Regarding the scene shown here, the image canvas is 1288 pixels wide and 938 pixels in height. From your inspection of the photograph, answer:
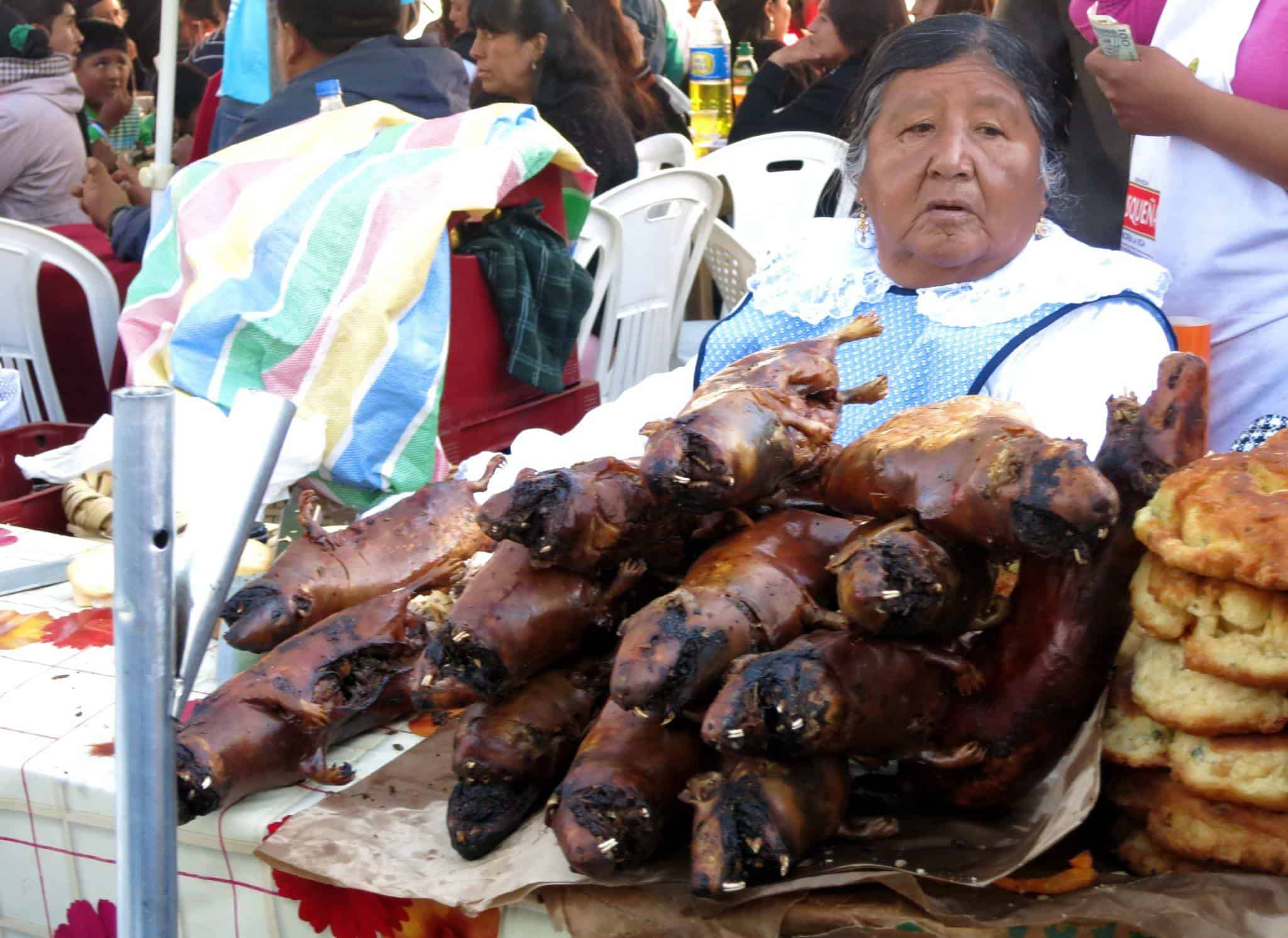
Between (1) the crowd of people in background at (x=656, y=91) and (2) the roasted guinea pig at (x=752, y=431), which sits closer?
(2) the roasted guinea pig at (x=752, y=431)

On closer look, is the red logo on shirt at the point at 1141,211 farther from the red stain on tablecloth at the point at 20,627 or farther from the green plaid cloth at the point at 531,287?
the red stain on tablecloth at the point at 20,627

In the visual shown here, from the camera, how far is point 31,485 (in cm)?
269

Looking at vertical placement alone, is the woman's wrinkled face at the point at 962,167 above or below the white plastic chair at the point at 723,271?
above

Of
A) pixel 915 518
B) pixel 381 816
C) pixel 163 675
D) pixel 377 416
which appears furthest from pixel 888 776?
pixel 377 416

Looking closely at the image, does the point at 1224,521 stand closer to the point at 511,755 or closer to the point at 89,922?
the point at 511,755

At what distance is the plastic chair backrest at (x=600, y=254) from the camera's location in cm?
373

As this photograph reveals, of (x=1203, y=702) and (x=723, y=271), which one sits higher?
(x=1203, y=702)

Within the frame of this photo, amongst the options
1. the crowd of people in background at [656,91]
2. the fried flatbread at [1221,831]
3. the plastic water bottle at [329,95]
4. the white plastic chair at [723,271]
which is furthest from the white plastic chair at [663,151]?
the fried flatbread at [1221,831]

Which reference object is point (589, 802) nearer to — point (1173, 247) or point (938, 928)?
point (938, 928)

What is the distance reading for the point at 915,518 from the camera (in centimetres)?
104

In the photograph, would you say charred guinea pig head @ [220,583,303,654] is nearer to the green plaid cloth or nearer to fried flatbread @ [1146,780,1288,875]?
fried flatbread @ [1146,780,1288,875]

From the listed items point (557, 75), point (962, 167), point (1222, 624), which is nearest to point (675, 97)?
point (557, 75)

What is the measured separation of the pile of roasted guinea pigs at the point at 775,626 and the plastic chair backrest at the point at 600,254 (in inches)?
98.5

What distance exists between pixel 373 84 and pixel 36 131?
220 centimetres
